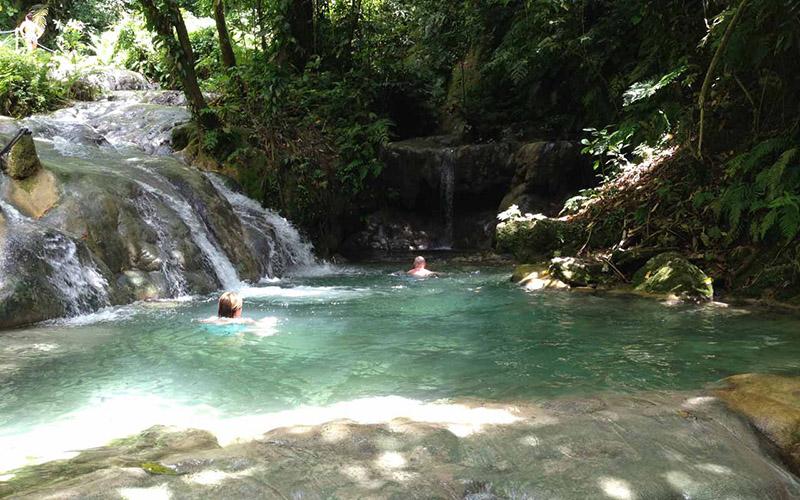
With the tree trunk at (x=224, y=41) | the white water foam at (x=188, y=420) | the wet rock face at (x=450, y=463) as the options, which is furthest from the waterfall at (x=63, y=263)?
the tree trunk at (x=224, y=41)

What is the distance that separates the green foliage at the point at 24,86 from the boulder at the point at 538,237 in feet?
37.1

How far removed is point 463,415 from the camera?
Result: 3.66 metres

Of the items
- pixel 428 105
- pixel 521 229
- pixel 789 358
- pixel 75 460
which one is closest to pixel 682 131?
pixel 521 229

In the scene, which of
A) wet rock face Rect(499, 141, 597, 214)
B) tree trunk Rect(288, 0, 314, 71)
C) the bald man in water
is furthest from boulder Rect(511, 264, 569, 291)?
tree trunk Rect(288, 0, 314, 71)

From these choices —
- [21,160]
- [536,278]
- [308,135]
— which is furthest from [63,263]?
[308,135]

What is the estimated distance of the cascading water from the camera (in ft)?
25.4

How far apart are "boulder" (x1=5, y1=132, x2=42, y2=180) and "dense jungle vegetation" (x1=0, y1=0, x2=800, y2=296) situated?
4.23 metres

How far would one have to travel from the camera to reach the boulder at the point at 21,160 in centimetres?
870

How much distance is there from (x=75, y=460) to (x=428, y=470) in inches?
71.1

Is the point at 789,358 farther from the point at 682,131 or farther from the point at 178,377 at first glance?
the point at 178,377

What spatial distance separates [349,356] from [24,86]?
1298cm

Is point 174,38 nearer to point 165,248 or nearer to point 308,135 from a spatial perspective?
point 308,135

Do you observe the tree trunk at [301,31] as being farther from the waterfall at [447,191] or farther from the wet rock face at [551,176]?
the wet rock face at [551,176]

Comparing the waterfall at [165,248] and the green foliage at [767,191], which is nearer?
the green foliage at [767,191]
